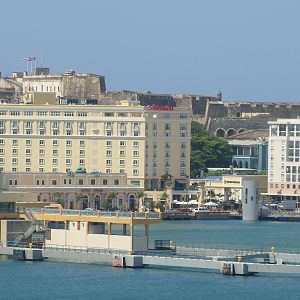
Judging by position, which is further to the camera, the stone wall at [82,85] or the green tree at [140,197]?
the stone wall at [82,85]

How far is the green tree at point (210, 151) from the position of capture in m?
136

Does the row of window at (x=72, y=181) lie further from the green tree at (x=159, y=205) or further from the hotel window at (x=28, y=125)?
the hotel window at (x=28, y=125)

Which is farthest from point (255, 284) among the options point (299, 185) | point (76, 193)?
point (299, 185)

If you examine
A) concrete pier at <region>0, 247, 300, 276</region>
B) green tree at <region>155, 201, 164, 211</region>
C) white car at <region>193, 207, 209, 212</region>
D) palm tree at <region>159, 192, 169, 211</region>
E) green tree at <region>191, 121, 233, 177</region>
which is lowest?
concrete pier at <region>0, 247, 300, 276</region>

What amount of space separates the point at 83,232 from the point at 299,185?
5260 centimetres

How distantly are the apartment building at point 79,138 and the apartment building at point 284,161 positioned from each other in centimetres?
752

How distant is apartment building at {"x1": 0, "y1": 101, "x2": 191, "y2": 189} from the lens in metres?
120

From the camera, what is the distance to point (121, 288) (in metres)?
63.7

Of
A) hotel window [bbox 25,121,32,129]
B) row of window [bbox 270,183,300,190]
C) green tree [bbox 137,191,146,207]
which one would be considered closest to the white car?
green tree [bbox 137,191,146,207]

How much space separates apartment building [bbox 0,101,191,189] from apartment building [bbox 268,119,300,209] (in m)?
7.52

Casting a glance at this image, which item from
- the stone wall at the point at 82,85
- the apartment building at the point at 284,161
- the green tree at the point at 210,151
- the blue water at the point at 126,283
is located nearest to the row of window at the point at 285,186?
the apartment building at the point at 284,161

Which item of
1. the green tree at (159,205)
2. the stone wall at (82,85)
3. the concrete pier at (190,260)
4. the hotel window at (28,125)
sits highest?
the stone wall at (82,85)

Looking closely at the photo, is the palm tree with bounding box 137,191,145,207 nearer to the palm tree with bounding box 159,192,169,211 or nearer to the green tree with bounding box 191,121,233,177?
the palm tree with bounding box 159,192,169,211

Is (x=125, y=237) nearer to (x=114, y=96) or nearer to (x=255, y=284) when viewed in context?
(x=255, y=284)
